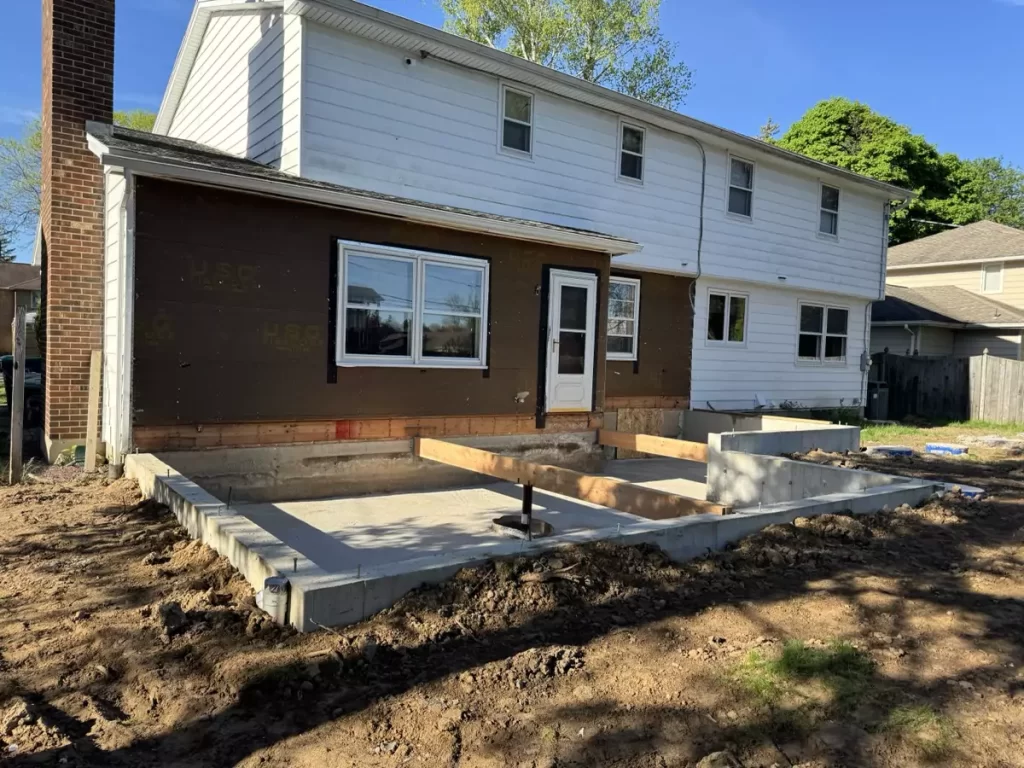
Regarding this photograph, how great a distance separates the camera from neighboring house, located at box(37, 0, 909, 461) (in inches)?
303

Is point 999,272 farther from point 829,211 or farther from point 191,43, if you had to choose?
point 191,43

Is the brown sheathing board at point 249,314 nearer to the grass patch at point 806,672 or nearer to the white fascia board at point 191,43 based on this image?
the white fascia board at point 191,43

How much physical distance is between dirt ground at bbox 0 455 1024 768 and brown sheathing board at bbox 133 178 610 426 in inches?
101

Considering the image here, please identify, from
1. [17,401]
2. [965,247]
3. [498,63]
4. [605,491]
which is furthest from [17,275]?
[965,247]

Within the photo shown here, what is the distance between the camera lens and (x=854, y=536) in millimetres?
5973

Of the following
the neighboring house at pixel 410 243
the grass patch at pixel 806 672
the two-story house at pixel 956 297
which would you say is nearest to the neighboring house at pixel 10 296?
the neighboring house at pixel 410 243

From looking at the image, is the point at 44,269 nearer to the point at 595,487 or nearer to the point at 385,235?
the point at 385,235

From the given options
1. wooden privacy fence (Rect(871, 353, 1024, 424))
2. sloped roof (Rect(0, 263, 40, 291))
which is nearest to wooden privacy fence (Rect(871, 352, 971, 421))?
wooden privacy fence (Rect(871, 353, 1024, 424))

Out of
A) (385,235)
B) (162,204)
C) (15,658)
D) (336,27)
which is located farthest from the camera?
(336,27)

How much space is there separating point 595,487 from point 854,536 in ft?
7.02

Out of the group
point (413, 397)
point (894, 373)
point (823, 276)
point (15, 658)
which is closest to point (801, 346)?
point (823, 276)

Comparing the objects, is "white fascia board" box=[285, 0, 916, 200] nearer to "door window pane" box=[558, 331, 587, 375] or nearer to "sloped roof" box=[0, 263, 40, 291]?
"door window pane" box=[558, 331, 587, 375]

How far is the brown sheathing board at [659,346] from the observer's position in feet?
45.7

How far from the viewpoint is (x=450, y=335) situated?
31.6 ft
